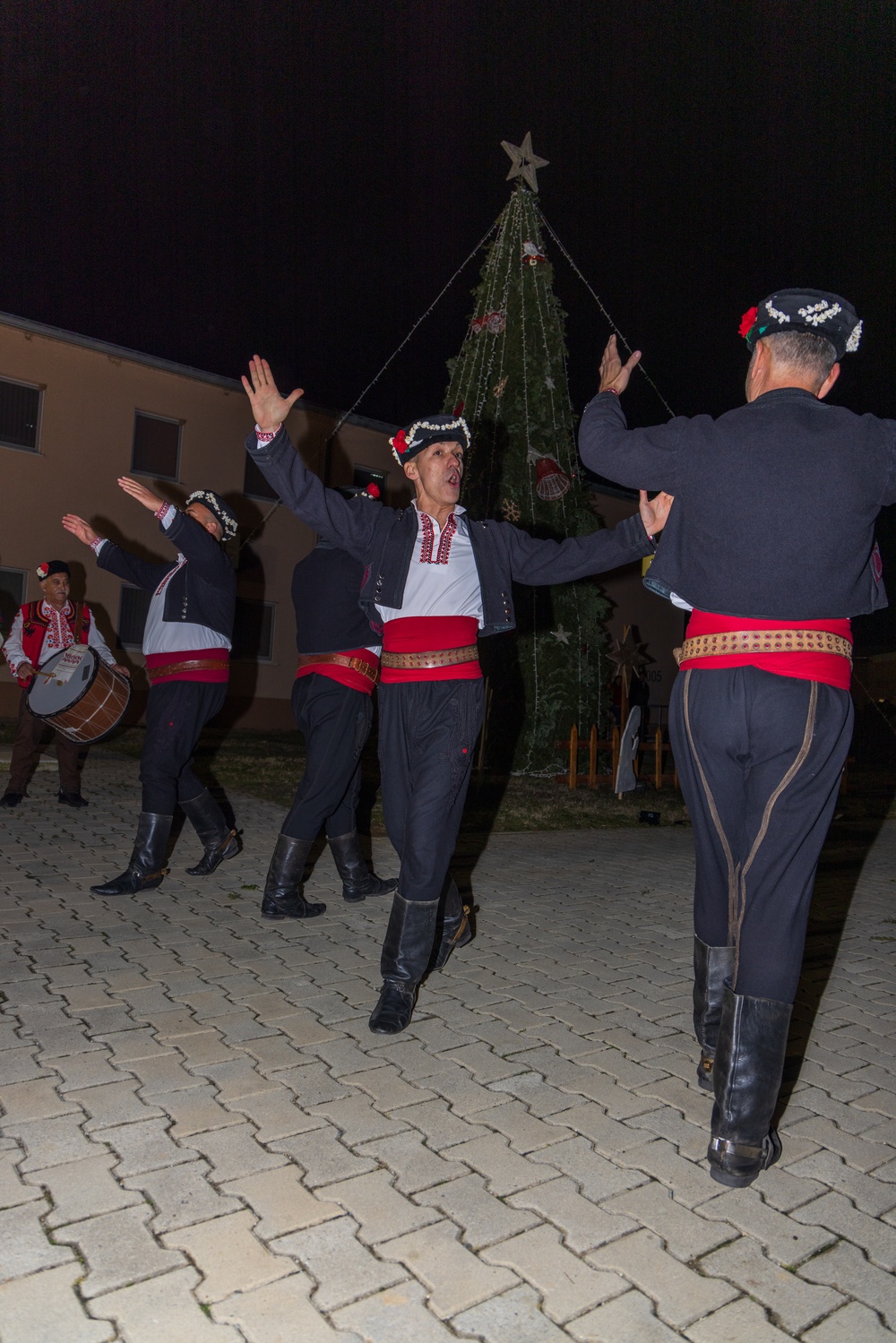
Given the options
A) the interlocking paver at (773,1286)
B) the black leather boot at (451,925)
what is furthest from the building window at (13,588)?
the interlocking paver at (773,1286)

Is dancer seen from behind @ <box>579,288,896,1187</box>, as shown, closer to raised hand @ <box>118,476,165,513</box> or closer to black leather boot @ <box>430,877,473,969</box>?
black leather boot @ <box>430,877,473,969</box>

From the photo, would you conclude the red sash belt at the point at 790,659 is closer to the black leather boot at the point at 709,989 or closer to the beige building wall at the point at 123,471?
the black leather boot at the point at 709,989

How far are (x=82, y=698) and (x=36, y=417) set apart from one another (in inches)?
515

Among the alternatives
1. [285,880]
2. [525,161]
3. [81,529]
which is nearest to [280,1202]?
[285,880]

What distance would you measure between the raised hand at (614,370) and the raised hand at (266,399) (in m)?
1.11

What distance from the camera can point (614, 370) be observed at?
3.06 meters

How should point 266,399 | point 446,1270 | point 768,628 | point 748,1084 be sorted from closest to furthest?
point 446,1270 → point 748,1084 → point 768,628 → point 266,399

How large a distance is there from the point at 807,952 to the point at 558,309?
9.36m

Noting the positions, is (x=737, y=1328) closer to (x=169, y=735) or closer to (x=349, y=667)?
(x=349, y=667)

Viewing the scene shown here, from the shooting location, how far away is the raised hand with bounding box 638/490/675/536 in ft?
10.9

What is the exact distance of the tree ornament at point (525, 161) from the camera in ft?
37.8

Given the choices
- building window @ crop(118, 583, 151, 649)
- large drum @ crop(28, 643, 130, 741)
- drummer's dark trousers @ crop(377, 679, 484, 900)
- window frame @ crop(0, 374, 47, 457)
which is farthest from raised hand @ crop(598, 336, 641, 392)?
building window @ crop(118, 583, 151, 649)

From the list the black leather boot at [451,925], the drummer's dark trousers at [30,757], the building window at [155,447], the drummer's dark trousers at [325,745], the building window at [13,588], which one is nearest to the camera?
the black leather boot at [451,925]

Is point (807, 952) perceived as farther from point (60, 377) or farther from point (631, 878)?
point (60, 377)
